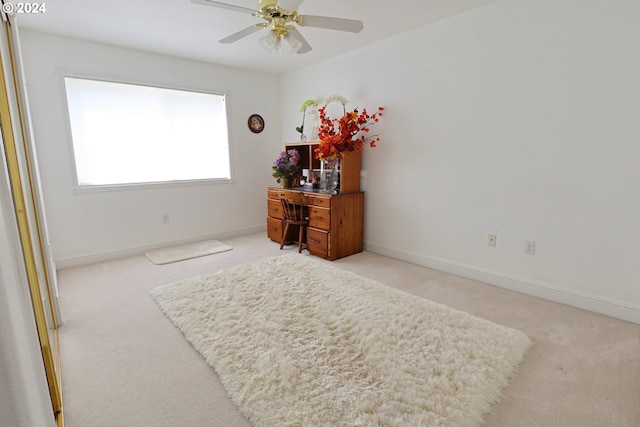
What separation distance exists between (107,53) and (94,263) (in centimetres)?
238

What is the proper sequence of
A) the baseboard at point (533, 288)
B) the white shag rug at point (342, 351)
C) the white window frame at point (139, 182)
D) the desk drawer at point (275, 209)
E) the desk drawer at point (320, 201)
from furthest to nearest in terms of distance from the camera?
the desk drawer at point (275, 209) < the desk drawer at point (320, 201) < the white window frame at point (139, 182) < the baseboard at point (533, 288) < the white shag rug at point (342, 351)

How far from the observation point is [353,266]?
3469mm

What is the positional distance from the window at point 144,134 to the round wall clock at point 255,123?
1.30ft

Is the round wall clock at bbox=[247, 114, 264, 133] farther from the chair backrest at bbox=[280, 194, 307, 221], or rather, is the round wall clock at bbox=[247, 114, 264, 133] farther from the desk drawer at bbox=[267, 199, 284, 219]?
the chair backrest at bbox=[280, 194, 307, 221]

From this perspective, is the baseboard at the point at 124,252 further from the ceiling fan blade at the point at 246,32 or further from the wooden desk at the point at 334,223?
the ceiling fan blade at the point at 246,32

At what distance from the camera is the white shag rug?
1.48 m

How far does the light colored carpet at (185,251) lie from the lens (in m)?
3.70

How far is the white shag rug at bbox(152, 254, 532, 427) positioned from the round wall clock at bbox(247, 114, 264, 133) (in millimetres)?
2689

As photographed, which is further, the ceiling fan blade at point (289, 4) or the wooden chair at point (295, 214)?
the wooden chair at point (295, 214)

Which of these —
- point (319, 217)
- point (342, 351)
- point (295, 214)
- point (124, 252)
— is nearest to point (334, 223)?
point (319, 217)

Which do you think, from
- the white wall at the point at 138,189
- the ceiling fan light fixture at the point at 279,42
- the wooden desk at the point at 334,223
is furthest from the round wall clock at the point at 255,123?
the ceiling fan light fixture at the point at 279,42

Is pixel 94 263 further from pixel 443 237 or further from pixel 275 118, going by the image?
pixel 443 237

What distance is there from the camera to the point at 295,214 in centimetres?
396

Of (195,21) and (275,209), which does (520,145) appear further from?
(195,21)
